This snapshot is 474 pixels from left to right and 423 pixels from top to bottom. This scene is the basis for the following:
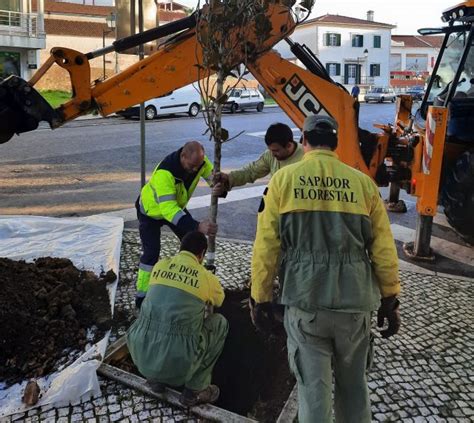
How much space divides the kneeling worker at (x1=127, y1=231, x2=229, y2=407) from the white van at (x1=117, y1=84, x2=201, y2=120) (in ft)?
63.1

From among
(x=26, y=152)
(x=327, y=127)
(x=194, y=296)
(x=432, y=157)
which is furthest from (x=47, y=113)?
(x=26, y=152)

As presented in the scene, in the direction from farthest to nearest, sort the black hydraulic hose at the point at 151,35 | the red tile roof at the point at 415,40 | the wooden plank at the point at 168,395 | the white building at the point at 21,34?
1. the red tile roof at the point at 415,40
2. the white building at the point at 21,34
3. the black hydraulic hose at the point at 151,35
4. the wooden plank at the point at 168,395

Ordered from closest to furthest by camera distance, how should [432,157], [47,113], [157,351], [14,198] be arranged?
[157,351], [47,113], [432,157], [14,198]

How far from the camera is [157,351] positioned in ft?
10.7

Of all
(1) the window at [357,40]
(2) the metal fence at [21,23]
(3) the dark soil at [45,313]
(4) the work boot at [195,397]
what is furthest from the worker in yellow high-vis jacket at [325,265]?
(1) the window at [357,40]

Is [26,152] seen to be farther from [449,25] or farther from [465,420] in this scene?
[465,420]

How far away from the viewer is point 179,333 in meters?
3.23

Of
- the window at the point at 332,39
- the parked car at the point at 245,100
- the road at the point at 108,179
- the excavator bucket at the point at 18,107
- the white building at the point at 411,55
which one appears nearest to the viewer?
the excavator bucket at the point at 18,107

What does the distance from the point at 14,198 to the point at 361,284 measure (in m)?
7.59

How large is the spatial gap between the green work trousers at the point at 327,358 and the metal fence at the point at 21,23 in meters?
30.8

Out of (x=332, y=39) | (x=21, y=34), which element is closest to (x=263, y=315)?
(x=21, y=34)

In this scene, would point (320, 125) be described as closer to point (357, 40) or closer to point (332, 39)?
point (332, 39)

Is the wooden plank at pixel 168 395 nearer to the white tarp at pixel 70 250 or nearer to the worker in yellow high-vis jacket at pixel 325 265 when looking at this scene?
the white tarp at pixel 70 250

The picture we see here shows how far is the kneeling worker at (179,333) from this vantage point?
3227mm
